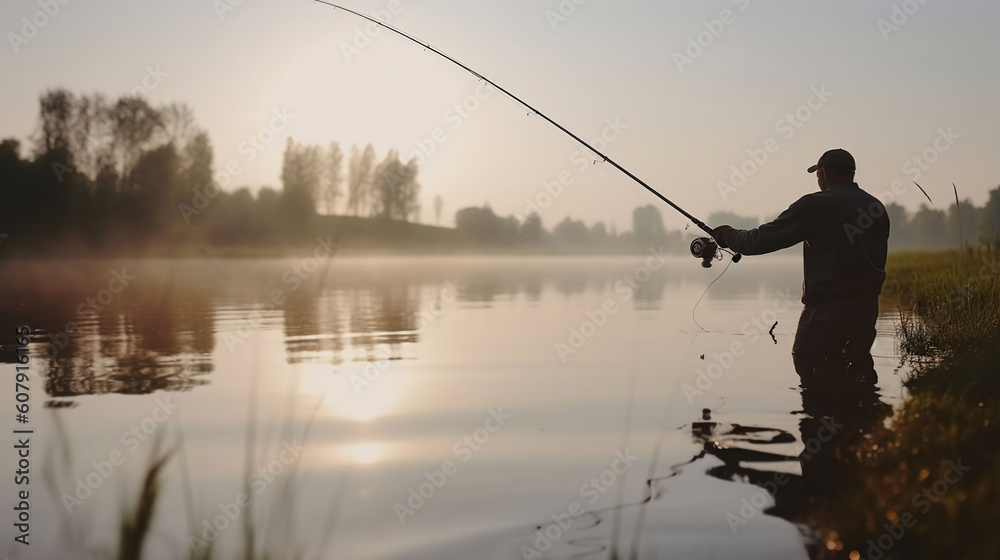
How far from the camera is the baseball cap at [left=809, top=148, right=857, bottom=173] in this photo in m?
8.65

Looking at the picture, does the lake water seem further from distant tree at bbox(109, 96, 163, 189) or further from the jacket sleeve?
distant tree at bbox(109, 96, 163, 189)

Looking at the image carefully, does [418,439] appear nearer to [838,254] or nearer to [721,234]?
[721,234]

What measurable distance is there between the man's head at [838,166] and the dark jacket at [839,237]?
0.35 feet

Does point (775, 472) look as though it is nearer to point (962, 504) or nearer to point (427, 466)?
point (962, 504)

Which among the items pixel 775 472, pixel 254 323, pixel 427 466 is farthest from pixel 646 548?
pixel 254 323

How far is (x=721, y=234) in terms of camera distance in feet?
30.8

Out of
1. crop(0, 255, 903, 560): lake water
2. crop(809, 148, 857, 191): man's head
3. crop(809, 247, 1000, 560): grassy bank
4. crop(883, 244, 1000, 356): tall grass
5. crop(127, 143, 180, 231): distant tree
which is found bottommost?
crop(0, 255, 903, 560): lake water

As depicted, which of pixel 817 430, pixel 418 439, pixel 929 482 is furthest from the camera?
pixel 418 439

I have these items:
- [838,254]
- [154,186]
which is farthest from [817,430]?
[154,186]

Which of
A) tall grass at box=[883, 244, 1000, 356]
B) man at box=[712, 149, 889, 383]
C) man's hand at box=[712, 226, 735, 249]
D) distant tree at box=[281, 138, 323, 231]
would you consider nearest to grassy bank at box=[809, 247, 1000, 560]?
man at box=[712, 149, 889, 383]

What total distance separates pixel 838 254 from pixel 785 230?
0.56m

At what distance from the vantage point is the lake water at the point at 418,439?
514 cm

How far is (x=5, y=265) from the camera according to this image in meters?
64.8

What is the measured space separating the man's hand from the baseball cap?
1183 mm
